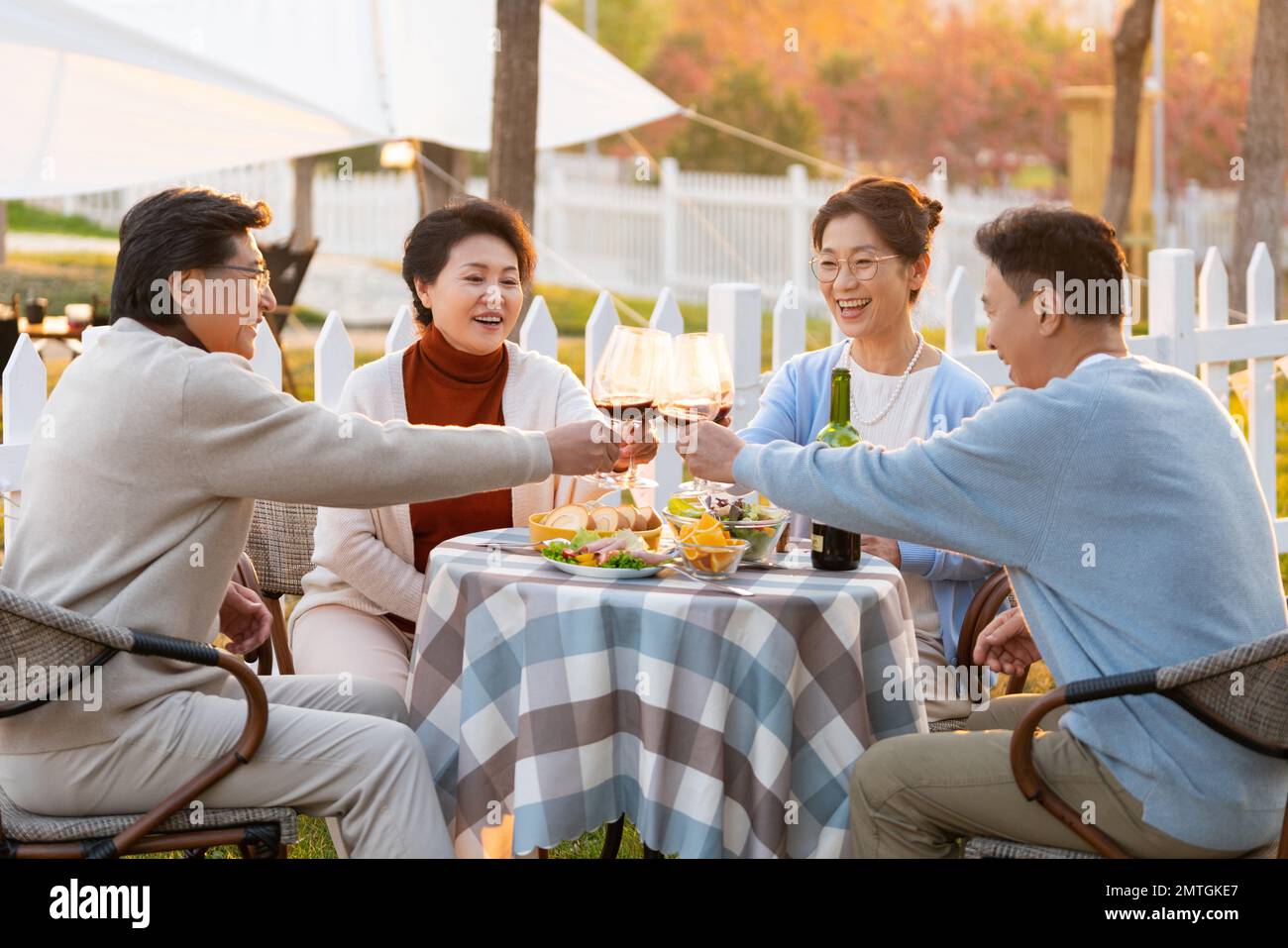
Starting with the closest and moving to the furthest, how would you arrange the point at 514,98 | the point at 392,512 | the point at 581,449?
the point at 581,449 → the point at 392,512 → the point at 514,98

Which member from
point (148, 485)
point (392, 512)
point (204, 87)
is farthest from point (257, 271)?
point (204, 87)

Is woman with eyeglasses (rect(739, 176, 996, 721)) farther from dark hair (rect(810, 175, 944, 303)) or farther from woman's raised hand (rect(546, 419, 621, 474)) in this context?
woman's raised hand (rect(546, 419, 621, 474))

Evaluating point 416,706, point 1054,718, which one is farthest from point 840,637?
point 416,706

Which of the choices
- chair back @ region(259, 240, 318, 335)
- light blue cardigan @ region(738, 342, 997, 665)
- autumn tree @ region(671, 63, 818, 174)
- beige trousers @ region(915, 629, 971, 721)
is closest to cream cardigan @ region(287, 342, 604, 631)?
light blue cardigan @ region(738, 342, 997, 665)

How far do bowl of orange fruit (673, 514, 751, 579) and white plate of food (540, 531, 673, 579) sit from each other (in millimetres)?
73

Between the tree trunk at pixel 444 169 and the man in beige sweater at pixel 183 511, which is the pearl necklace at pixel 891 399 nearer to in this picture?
the man in beige sweater at pixel 183 511

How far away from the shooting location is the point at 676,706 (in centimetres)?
317

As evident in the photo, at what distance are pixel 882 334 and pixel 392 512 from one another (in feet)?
4.73

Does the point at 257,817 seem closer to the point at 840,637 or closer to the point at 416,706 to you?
the point at 416,706

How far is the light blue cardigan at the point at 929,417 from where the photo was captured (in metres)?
3.99

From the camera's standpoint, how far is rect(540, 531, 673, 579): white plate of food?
3.31m

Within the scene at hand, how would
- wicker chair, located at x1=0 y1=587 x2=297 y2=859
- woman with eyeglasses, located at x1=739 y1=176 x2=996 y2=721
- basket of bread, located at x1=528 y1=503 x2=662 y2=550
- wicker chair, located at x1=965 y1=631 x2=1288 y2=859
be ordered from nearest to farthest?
wicker chair, located at x1=965 y1=631 x2=1288 y2=859 → wicker chair, located at x1=0 y1=587 x2=297 y2=859 → basket of bread, located at x1=528 y1=503 x2=662 y2=550 → woman with eyeglasses, located at x1=739 y1=176 x2=996 y2=721

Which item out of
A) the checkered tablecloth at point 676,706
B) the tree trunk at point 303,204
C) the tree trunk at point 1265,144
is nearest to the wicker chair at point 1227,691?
the checkered tablecloth at point 676,706

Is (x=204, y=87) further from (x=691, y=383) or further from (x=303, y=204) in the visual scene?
(x=303, y=204)
